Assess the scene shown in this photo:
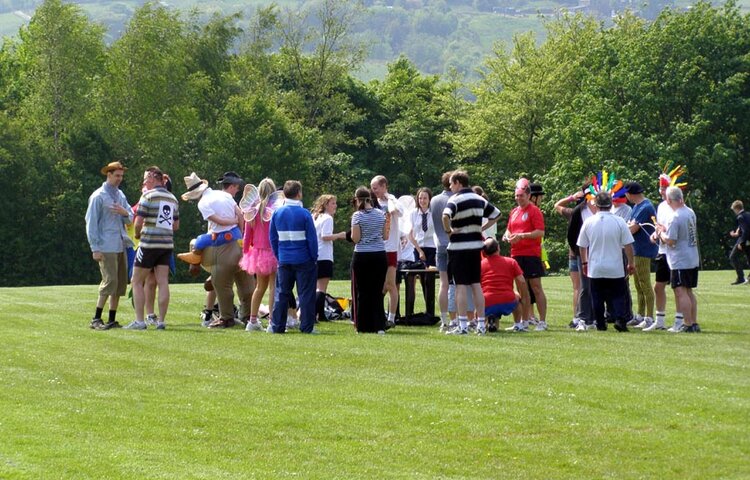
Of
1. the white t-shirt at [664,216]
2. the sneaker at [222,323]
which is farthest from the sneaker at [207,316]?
the white t-shirt at [664,216]

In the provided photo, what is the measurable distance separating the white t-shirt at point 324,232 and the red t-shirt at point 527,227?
8.83 feet

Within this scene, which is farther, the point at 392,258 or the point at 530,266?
the point at 392,258

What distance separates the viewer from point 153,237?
1834 cm

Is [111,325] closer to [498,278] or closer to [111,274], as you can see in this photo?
[111,274]

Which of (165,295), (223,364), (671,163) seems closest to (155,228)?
(165,295)

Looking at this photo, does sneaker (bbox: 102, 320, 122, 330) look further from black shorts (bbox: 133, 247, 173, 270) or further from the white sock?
the white sock

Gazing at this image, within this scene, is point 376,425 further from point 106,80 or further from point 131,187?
point 106,80

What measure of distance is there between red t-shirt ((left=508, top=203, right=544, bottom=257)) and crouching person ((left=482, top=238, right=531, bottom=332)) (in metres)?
0.40

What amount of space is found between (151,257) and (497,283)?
4.70m

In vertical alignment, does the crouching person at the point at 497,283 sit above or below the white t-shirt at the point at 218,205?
below

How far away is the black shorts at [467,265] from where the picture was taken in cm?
1733

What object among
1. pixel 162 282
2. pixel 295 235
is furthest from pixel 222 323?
pixel 295 235

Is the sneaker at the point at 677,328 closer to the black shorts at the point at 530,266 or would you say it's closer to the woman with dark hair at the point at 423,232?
the black shorts at the point at 530,266

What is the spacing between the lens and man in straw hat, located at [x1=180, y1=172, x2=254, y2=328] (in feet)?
61.7
